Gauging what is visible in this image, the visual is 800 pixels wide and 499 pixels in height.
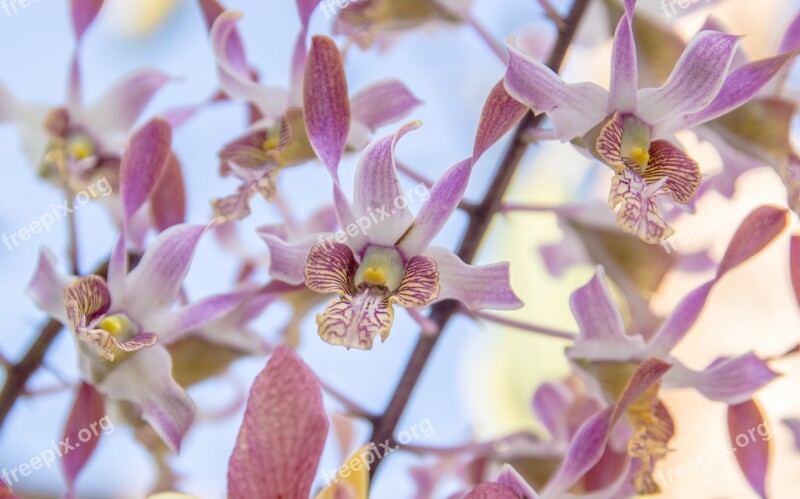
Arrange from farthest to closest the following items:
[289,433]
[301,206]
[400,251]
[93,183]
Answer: [301,206]
[93,183]
[400,251]
[289,433]

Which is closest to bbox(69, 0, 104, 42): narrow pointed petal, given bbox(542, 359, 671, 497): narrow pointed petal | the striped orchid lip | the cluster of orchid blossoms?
the cluster of orchid blossoms

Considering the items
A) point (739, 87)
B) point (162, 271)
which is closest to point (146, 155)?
point (162, 271)

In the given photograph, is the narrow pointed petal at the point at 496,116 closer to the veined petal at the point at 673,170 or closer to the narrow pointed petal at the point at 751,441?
the veined petal at the point at 673,170

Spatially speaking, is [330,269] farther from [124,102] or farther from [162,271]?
[124,102]

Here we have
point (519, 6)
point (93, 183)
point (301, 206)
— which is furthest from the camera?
point (519, 6)

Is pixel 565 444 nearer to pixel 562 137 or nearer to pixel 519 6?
pixel 562 137

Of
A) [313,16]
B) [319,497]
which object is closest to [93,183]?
[313,16]

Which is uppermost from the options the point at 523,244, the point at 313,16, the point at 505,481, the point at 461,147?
the point at 313,16
